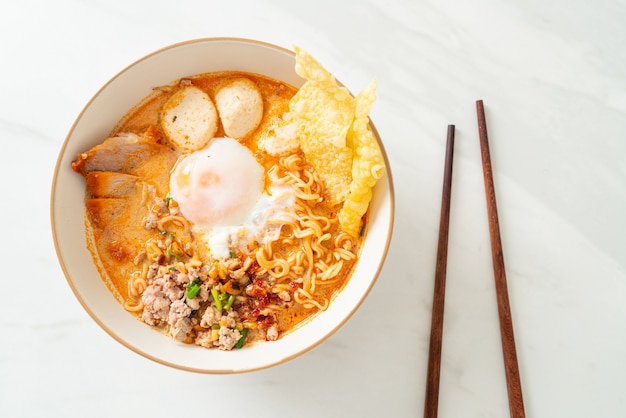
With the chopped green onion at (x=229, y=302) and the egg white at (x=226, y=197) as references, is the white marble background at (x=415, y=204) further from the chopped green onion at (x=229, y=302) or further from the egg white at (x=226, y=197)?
the egg white at (x=226, y=197)

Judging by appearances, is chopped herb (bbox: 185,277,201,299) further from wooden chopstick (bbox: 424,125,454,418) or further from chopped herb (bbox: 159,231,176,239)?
wooden chopstick (bbox: 424,125,454,418)

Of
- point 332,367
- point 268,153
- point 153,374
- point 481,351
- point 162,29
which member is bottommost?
point 153,374

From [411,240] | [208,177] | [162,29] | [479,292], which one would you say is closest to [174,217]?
[208,177]

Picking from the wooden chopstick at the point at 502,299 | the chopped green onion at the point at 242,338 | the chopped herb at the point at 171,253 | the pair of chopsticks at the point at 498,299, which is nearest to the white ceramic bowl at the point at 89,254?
the chopped green onion at the point at 242,338

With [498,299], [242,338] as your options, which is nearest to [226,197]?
[242,338]

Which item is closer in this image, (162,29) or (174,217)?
(174,217)

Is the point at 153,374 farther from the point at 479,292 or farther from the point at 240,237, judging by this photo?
the point at 479,292
